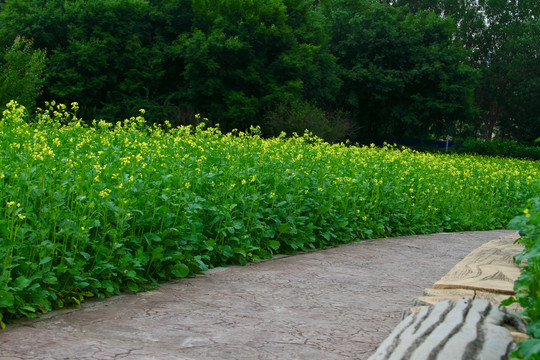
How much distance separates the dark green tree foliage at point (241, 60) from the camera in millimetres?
32625

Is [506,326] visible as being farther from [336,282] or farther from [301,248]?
[301,248]

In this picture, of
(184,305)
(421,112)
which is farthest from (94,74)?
(184,305)

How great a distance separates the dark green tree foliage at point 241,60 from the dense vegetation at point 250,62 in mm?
68

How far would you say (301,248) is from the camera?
7.52 metres

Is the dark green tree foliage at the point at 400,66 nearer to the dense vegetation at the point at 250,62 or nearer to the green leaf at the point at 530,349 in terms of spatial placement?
the dense vegetation at the point at 250,62

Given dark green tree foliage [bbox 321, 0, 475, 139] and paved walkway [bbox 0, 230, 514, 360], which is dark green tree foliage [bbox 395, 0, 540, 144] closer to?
dark green tree foliage [bbox 321, 0, 475, 139]

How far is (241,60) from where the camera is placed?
112ft

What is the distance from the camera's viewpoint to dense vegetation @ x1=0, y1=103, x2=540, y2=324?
4523 millimetres

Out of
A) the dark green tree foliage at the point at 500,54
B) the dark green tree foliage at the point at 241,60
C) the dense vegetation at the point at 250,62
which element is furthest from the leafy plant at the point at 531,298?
the dark green tree foliage at the point at 500,54

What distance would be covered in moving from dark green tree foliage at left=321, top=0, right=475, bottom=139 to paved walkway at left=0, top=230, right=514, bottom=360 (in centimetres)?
3487

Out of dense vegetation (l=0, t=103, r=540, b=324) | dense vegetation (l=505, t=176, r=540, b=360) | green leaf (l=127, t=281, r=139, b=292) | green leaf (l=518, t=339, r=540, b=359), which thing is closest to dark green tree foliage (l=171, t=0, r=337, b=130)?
dense vegetation (l=0, t=103, r=540, b=324)

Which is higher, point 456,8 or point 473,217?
point 456,8

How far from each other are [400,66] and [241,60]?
13.1m

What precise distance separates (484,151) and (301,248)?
109ft
